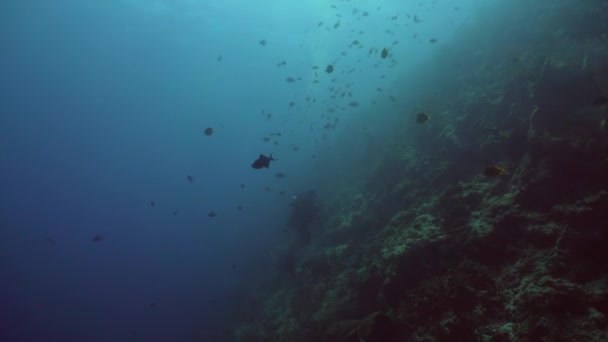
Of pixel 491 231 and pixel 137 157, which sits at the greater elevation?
pixel 137 157

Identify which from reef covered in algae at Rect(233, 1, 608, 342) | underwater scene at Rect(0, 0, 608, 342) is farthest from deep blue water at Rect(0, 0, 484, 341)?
reef covered in algae at Rect(233, 1, 608, 342)

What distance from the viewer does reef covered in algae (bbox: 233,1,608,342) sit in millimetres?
6262

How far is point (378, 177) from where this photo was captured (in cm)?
1981

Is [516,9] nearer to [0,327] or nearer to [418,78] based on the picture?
[418,78]

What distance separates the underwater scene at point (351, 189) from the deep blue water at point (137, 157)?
1.54ft

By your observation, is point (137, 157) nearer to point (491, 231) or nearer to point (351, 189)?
point (351, 189)

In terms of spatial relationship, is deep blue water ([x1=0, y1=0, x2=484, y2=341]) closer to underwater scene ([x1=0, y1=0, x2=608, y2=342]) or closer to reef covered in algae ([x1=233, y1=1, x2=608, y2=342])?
underwater scene ([x1=0, y1=0, x2=608, y2=342])

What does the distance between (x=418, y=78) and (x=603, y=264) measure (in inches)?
1019

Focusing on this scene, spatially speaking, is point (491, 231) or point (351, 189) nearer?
point (491, 231)

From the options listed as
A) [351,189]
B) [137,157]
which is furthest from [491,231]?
[137,157]

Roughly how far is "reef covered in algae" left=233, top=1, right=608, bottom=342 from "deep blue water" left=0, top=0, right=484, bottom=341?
10.7 m

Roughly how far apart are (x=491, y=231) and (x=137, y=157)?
486 feet

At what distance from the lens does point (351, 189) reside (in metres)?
21.7

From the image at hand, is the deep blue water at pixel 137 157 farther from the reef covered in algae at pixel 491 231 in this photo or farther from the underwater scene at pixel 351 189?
the reef covered in algae at pixel 491 231
